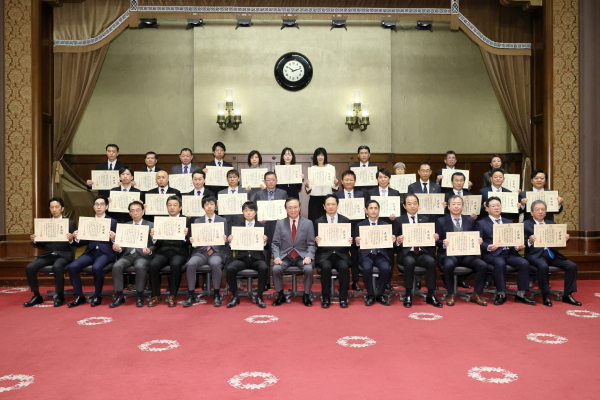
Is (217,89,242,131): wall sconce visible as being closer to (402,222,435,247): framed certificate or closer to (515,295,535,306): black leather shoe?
(402,222,435,247): framed certificate

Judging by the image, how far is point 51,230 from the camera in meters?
5.12

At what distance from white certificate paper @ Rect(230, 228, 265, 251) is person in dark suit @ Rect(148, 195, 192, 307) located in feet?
1.69

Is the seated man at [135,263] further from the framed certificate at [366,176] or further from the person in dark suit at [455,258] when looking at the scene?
the person in dark suit at [455,258]

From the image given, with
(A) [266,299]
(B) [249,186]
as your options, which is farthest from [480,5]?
(A) [266,299]

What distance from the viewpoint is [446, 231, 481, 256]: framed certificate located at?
4.90 meters

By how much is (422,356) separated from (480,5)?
18.0ft

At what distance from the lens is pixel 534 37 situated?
7094mm

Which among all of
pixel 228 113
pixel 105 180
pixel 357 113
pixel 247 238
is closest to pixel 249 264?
pixel 247 238

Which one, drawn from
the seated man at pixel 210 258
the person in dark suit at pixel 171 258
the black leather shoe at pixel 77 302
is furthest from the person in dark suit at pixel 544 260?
the black leather shoe at pixel 77 302

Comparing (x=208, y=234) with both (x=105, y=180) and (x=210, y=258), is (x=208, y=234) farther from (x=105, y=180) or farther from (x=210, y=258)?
(x=105, y=180)

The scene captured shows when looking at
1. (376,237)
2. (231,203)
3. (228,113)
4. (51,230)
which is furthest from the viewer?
(228,113)

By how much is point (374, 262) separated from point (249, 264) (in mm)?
1211

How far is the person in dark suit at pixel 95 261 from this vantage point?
16.1 ft

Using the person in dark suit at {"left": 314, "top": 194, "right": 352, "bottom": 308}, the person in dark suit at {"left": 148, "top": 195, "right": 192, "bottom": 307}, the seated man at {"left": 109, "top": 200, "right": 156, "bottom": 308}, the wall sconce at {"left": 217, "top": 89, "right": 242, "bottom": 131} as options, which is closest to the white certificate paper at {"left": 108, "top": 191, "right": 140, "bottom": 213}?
the seated man at {"left": 109, "top": 200, "right": 156, "bottom": 308}
